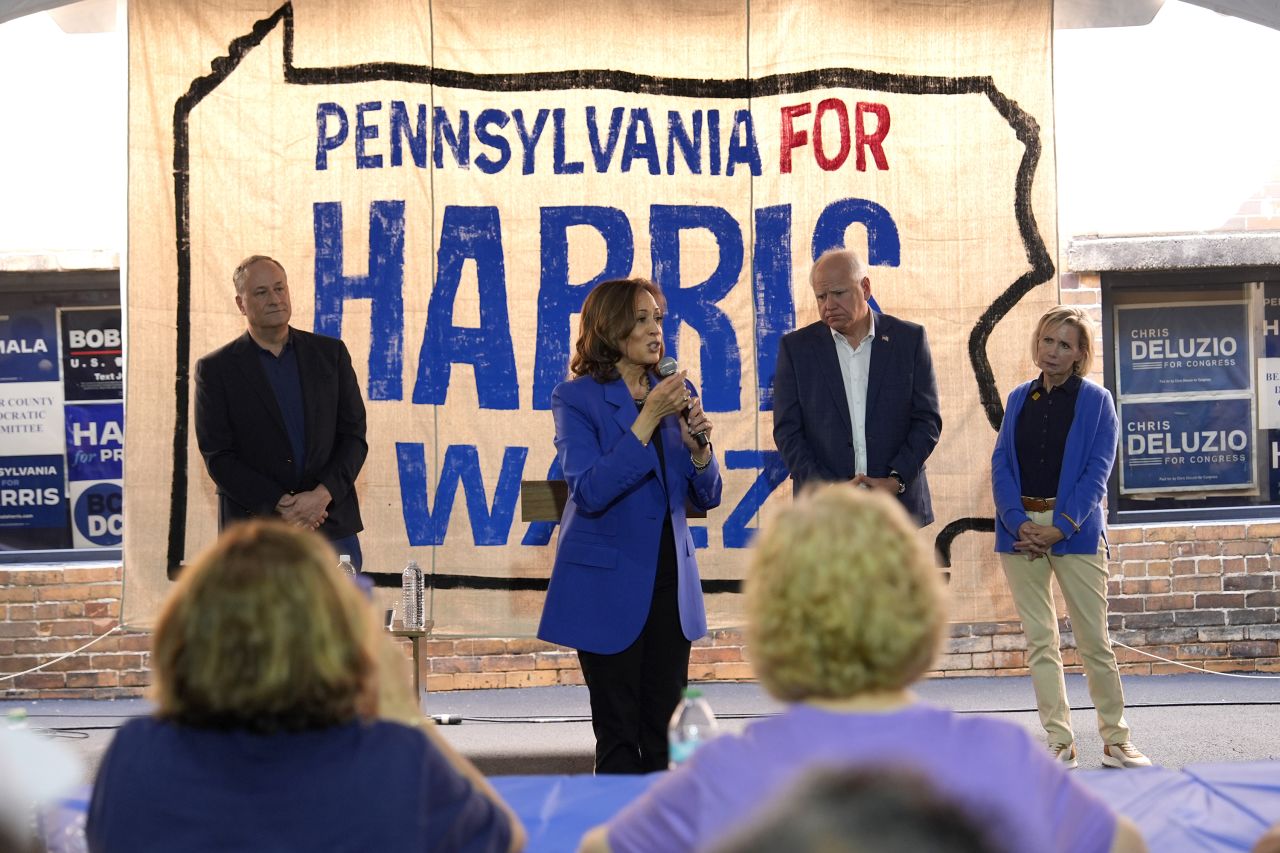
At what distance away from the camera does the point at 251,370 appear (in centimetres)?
422

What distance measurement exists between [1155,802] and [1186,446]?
4286 mm

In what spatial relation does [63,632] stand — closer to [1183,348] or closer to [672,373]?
[672,373]

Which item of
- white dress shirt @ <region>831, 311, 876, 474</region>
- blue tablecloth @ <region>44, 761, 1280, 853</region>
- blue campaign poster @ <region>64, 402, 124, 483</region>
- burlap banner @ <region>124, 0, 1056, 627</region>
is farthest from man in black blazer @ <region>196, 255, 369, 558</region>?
blue campaign poster @ <region>64, 402, 124, 483</region>

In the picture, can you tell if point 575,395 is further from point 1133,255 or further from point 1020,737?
point 1133,255

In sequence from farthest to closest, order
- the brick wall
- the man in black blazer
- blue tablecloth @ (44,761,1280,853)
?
1. the brick wall
2. the man in black blazer
3. blue tablecloth @ (44,761,1280,853)

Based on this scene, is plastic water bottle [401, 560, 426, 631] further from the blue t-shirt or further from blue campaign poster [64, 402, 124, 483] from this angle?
the blue t-shirt

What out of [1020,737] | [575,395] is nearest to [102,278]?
[575,395]

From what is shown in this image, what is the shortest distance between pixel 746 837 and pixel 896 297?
185 inches

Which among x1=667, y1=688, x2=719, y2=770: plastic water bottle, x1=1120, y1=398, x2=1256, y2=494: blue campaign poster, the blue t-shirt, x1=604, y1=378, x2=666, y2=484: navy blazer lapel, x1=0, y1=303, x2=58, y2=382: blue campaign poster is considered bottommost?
x1=667, y1=688, x2=719, y2=770: plastic water bottle

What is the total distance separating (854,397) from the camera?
439 centimetres

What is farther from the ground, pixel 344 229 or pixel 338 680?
pixel 344 229

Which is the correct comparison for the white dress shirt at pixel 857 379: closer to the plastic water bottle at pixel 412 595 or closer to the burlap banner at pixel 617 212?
the burlap banner at pixel 617 212

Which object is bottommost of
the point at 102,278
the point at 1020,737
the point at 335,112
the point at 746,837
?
the point at 1020,737

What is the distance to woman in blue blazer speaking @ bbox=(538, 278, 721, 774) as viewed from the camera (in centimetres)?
339
